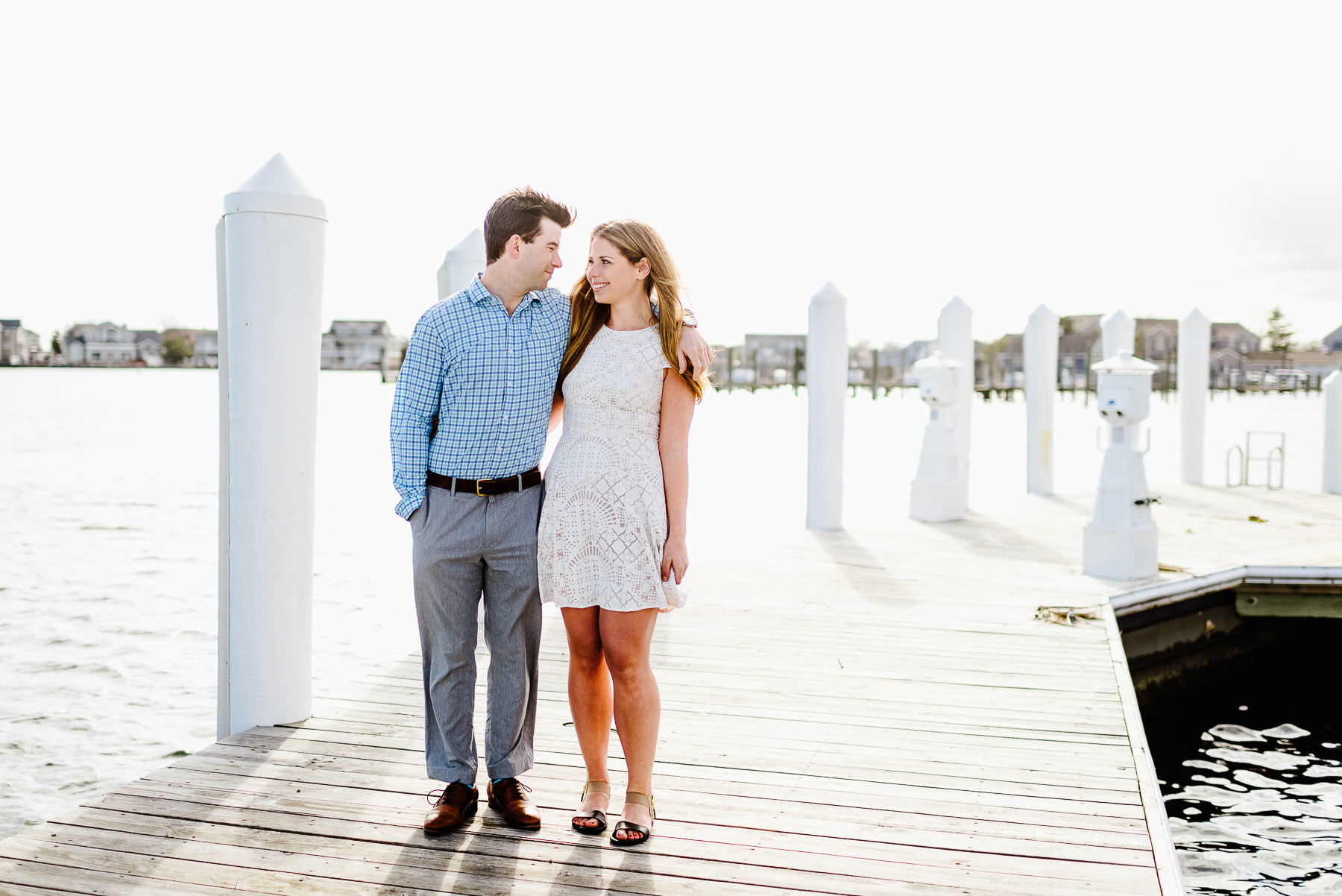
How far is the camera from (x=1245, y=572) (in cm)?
736

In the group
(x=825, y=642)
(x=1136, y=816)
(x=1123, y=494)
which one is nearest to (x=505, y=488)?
(x=1136, y=816)

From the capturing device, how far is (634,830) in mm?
3006

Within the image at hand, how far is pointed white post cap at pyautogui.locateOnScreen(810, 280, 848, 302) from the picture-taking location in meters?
9.24

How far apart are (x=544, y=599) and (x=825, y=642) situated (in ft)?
9.08

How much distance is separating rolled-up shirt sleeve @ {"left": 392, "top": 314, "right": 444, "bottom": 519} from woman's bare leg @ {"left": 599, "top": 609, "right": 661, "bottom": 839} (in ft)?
2.17

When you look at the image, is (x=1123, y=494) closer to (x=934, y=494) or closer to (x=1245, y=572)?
(x=1245, y=572)

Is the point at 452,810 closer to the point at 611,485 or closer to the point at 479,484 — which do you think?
the point at 479,484

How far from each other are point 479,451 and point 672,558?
62cm

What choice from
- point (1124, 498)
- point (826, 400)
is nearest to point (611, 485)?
point (1124, 498)

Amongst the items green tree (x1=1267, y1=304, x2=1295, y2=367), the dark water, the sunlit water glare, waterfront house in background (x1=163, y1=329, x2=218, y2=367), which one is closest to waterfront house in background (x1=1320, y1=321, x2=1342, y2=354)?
green tree (x1=1267, y1=304, x2=1295, y2=367)

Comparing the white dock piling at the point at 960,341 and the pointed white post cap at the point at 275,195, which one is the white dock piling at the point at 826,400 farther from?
the pointed white post cap at the point at 275,195

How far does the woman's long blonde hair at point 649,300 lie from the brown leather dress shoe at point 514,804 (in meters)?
1.23

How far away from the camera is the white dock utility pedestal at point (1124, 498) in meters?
7.00

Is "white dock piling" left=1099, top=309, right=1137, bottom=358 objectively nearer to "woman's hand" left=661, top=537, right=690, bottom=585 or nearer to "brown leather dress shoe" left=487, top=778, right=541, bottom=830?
"woman's hand" left=661, top=537, right=690, bottom=585
